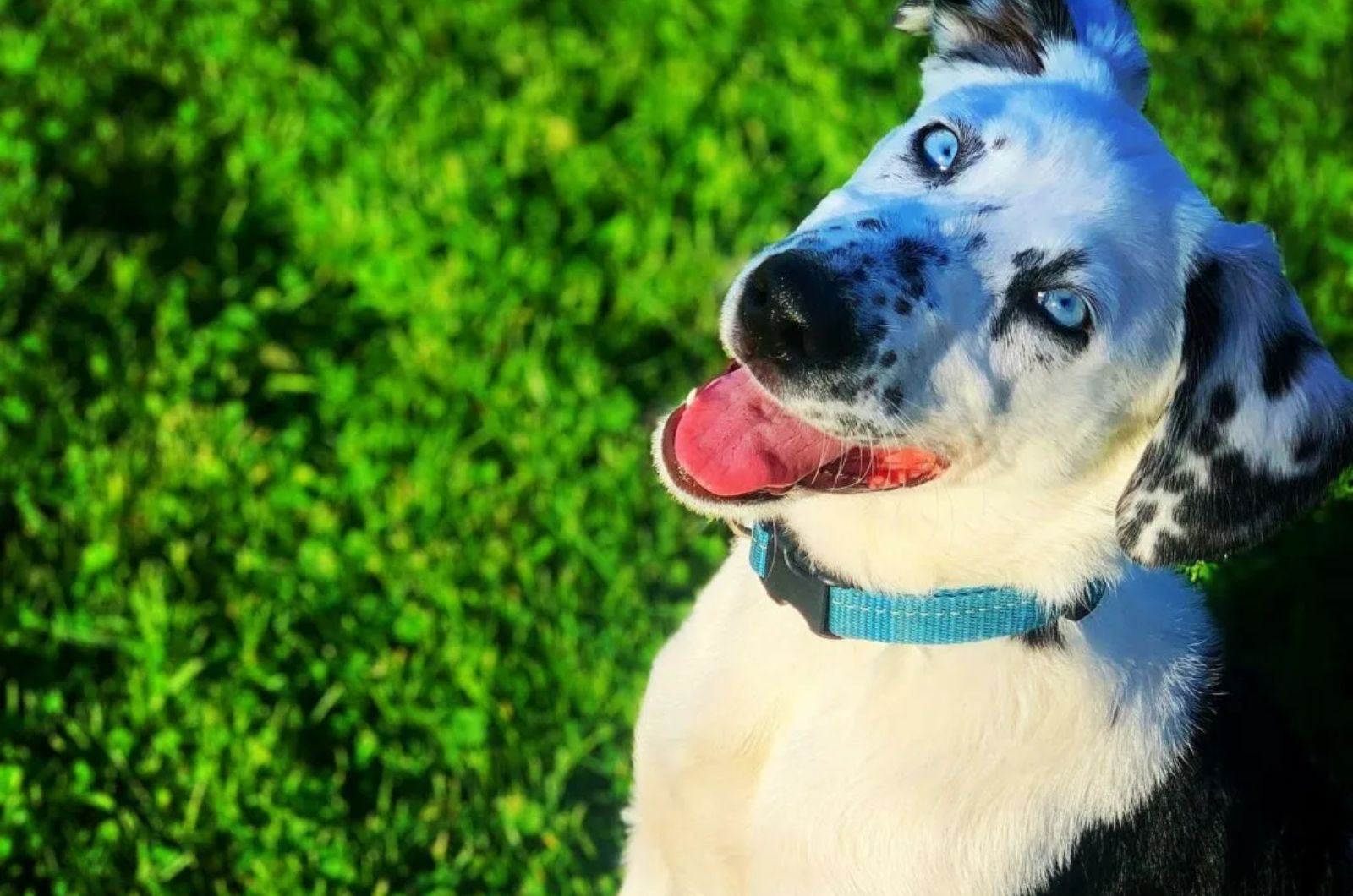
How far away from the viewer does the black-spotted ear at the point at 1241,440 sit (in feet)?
8.31

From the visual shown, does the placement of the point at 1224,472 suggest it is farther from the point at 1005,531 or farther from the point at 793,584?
the point at 793,584

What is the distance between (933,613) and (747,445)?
458mm

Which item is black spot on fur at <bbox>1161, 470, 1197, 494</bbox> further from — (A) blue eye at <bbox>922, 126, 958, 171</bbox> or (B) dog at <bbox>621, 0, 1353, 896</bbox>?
(A) blue eye at <bbox>922, 126, 958, 171</bbox>

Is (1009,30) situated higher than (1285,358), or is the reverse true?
(1009,30)

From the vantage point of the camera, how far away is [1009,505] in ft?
8.74

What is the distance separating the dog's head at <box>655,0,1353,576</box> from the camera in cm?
255

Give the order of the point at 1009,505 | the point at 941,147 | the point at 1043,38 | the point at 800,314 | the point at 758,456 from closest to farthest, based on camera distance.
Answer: the point at 800,314, the point at 1009,505, the point at 758,456, the point at 941,147, the point at 1043,38

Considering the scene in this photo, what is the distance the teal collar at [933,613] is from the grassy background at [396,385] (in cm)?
133

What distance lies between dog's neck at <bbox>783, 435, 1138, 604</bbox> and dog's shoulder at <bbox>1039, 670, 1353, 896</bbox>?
1.28 feet

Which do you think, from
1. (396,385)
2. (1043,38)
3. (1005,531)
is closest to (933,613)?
(1005,531)

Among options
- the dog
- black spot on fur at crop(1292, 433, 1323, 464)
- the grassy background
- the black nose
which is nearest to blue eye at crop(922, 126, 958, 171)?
the dog

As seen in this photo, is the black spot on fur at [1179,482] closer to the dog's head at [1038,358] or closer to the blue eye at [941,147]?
the dog's head at [1038,358]

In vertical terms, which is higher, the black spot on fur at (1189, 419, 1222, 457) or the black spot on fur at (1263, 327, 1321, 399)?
the black spot on fur at (1263, 327, 1321, 399)

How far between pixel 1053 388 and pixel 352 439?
2.51 m
